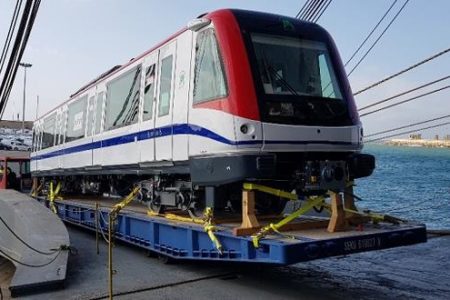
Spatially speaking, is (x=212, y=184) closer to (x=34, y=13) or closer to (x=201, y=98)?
(x=201, y=98)

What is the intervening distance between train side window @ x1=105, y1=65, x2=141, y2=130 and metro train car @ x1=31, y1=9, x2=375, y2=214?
1.36ft

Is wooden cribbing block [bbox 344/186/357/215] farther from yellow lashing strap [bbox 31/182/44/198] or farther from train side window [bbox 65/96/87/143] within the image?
yellow lashing strap [bbox 31/182/44/198]

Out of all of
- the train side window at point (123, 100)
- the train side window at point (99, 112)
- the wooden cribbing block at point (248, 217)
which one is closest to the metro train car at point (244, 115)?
the wooden cribbing block at point (248, 217)

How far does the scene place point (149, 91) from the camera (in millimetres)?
9188

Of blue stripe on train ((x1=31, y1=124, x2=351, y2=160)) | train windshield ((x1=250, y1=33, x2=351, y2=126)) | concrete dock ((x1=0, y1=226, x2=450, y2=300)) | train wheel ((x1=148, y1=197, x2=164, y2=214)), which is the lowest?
concrete dock ((x1=0, y1=226, x2=450, y2=300))

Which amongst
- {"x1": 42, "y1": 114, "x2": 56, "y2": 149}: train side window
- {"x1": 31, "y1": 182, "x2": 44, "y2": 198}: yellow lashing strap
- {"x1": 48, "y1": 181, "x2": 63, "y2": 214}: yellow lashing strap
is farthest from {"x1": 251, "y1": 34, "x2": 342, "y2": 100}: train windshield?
{"x1": 31, "y1": 182, "x2": 44, "y2": 198}: yellow lashing strap

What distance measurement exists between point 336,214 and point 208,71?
8.20 ft

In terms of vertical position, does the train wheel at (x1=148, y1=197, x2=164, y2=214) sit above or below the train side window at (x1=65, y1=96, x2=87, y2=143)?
below

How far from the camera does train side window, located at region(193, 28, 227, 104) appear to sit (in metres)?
7.04

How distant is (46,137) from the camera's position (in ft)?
59.0

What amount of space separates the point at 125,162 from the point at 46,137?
8.91 m

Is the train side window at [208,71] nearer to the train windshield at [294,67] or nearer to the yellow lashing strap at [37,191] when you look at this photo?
the train windshield at [294,67]

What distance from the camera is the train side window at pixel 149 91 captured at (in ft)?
29.7

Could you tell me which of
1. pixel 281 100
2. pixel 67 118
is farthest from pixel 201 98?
pixel 67 118
